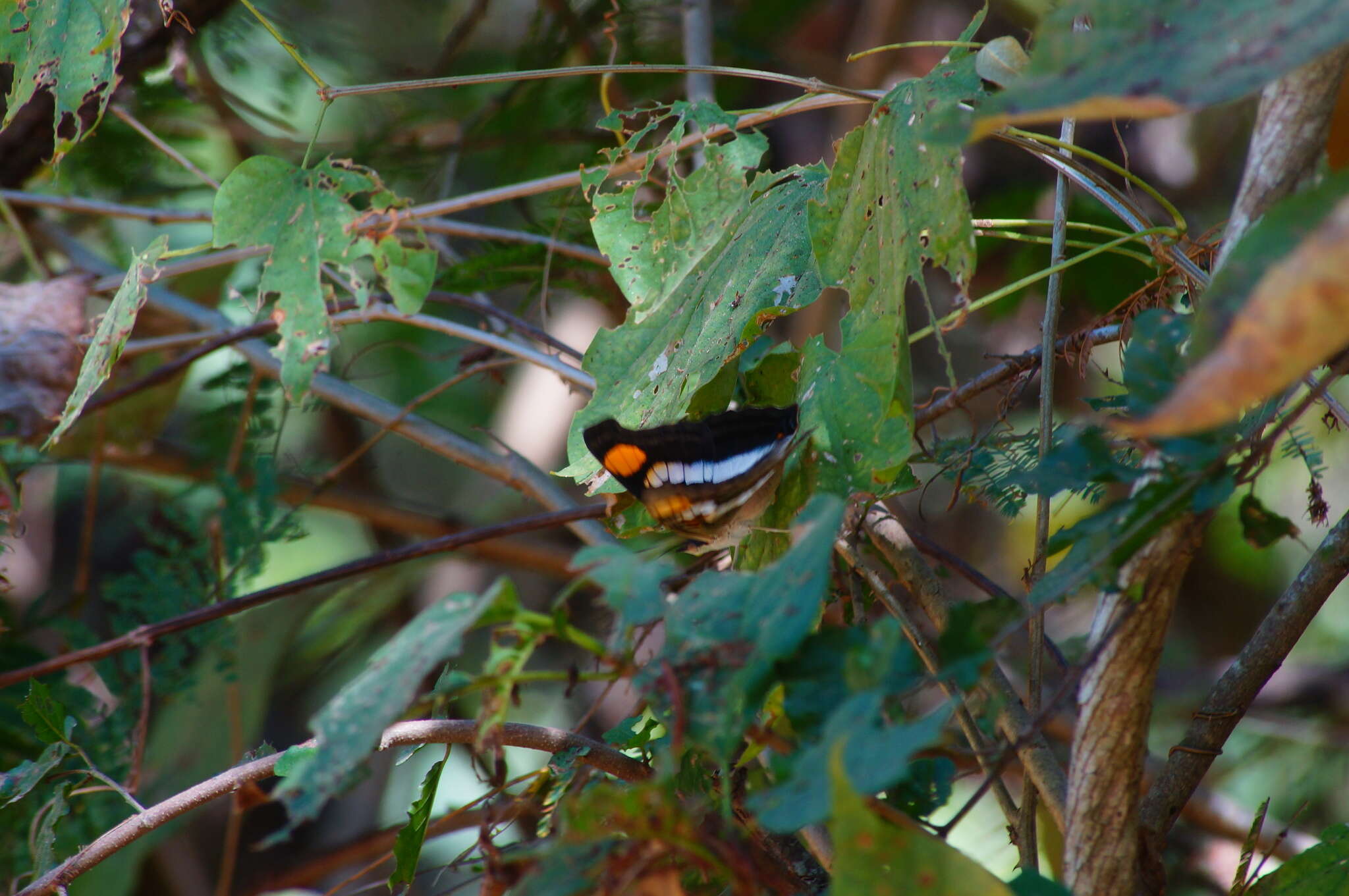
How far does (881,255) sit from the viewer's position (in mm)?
474

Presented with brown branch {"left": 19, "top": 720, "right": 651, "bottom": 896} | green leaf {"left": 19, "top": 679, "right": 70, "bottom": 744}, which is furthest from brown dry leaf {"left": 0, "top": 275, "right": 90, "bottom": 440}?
brown branch {"left": 19, "top": 720, "right": 651, "bottom": 896}

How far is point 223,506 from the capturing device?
105cm

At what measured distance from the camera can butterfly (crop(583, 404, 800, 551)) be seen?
20.6 inches

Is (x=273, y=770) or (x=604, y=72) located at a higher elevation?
(x=604, y=72)

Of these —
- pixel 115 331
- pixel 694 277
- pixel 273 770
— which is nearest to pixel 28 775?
pixel 273 770

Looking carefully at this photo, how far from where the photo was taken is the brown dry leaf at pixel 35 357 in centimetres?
83

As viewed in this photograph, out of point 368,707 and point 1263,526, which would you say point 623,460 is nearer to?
point 368,707

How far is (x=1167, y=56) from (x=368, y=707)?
1.00 feet

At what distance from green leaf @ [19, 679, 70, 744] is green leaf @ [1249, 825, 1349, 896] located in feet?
2.07

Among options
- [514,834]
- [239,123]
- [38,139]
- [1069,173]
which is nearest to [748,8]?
[239,123]

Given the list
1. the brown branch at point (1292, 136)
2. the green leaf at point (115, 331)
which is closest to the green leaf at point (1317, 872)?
the brown branch at point (1292, 136)

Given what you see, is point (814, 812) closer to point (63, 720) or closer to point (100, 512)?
point (63, 720)

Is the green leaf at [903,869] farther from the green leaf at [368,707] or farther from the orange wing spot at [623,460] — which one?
the orange wing spot at [623,460]

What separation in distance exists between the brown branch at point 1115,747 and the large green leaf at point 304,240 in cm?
47
